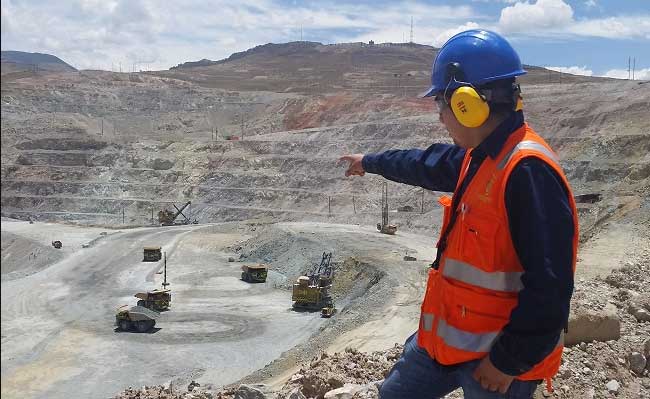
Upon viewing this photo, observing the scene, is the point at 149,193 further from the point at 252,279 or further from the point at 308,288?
the point at 308,288

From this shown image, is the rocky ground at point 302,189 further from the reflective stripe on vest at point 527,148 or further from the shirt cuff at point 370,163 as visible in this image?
the shirt cuff at point 370,163

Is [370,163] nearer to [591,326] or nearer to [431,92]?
[431,92]

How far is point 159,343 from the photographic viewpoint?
15891mm

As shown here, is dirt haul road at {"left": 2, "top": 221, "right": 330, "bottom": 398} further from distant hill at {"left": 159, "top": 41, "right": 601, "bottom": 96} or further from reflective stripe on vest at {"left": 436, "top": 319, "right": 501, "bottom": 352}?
distant hill at {"left": 159, "top": 41, "right": 601, "bottom": 96}

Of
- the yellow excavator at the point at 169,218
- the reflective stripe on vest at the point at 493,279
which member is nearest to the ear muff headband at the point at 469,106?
the reflective stripe on vest at the point at 493,279

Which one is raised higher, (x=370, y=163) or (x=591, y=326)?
(x=370, y=163)

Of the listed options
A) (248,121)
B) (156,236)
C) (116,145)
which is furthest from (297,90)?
(156,236)

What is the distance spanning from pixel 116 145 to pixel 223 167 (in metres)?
9.13

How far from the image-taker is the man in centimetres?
195

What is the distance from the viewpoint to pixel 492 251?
6.77 ft

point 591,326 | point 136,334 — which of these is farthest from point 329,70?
point 591,326

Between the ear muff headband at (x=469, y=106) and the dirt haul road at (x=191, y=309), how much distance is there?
5.95 meters

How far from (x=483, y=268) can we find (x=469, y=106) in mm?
546

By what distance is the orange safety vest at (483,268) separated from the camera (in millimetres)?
2049
